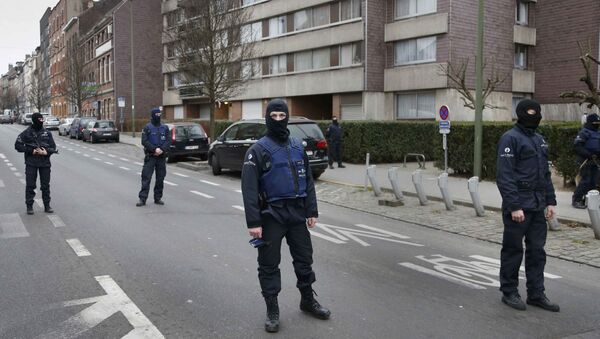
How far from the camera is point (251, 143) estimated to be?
15.9m

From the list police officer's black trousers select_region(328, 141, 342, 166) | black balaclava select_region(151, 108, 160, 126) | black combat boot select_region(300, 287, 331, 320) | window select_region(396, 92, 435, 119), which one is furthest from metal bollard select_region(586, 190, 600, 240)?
window select_region(396, 92, 435, 119)

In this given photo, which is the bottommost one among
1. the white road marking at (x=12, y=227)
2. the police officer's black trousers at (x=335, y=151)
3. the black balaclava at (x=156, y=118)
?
the white road marking at (x=12, y=227)

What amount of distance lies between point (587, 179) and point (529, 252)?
239 inches

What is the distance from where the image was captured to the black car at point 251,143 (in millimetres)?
15547

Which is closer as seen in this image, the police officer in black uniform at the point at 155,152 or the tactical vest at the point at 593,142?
the tactical vest at the point at 593,142

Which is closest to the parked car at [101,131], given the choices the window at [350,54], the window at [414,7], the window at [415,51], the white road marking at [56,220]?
the window at [350,54]

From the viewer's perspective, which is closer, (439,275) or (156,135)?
(439,275)

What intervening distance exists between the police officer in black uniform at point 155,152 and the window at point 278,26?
30.9 meters

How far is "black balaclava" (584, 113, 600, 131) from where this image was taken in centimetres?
1031

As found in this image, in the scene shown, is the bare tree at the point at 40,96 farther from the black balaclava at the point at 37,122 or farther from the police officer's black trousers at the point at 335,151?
the black balaclava at the point at 37,122

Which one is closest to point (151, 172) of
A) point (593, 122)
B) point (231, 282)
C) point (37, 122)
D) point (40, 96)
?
point (37, 122)

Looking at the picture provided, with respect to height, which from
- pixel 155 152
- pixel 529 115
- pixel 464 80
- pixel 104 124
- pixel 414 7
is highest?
pixel 414 7

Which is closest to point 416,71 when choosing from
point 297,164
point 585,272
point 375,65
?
point 375,65

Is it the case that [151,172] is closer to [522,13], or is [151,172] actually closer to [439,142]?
[439,142]
